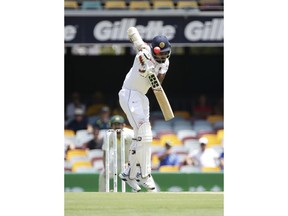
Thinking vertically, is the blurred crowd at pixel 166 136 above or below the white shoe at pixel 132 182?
above

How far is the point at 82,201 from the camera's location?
9906mm

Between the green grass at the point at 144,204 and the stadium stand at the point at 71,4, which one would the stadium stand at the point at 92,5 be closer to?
the stadium stand at the point at 71,4

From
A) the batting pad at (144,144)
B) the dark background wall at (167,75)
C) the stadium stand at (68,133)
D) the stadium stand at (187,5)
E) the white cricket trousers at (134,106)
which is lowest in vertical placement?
the batting pad at (144,144)

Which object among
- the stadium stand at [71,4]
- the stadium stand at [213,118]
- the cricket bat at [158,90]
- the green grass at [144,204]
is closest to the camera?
the green grass at [144,204]

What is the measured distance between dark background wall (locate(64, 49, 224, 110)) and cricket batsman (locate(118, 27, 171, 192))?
10.5 m

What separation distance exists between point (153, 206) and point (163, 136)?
983 centimetres

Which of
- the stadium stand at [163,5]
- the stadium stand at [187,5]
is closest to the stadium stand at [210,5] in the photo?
the stadium stand at [187,5]

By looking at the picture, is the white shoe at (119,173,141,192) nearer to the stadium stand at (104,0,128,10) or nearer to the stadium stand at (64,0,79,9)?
the stadium stand at (104,0,128,10)

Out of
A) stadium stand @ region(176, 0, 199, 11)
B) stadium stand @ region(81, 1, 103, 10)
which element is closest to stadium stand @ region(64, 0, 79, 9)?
stadium stand @ region(81, 1, 103, 10)

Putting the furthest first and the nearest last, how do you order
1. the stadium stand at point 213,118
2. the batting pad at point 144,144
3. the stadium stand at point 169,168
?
the stadium stand at point 213,118, the stadium stand at point 169,168, the batting pad at point 144,144

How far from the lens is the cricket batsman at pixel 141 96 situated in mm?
10852

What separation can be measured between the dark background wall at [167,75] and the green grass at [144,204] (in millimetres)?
11309
